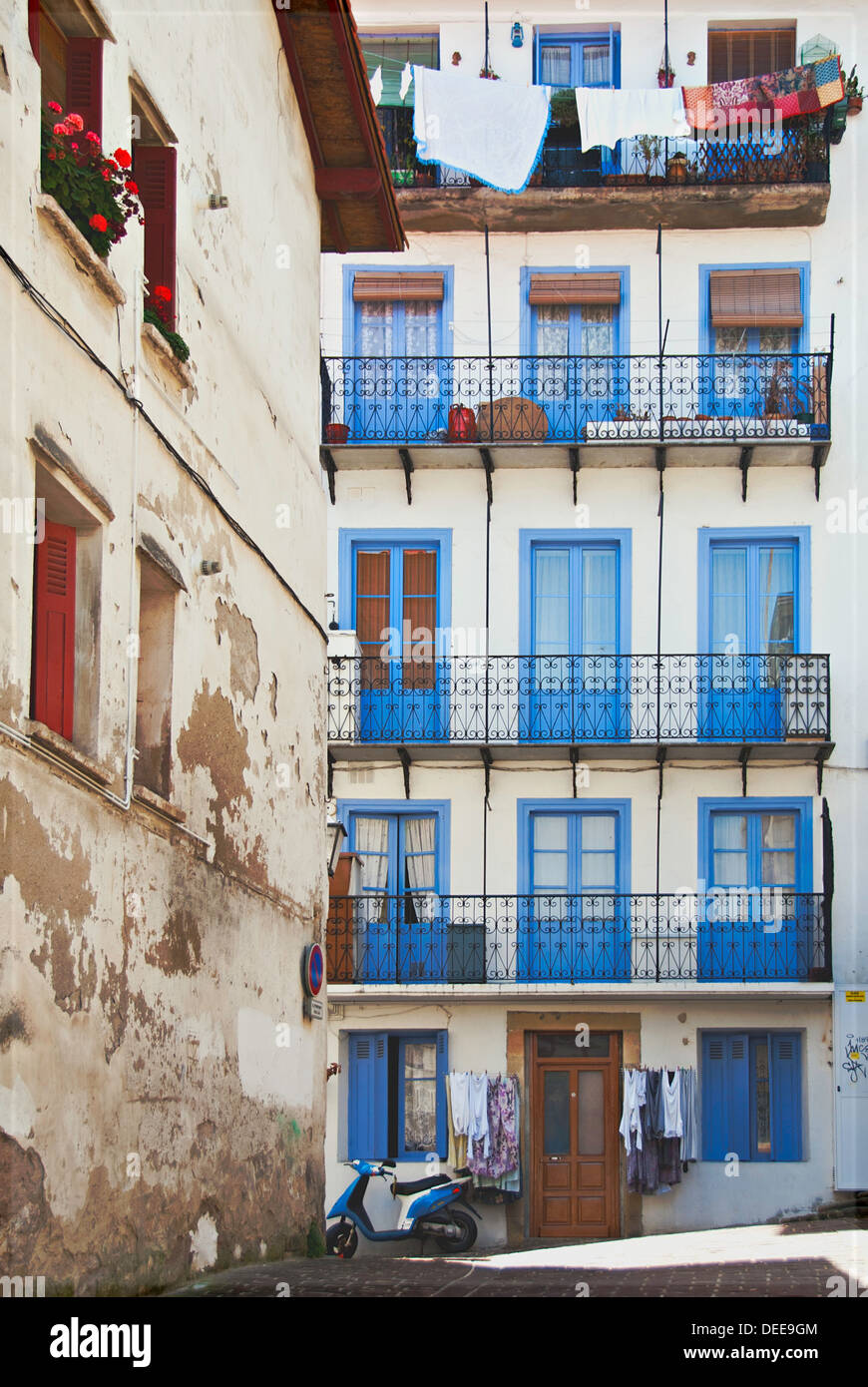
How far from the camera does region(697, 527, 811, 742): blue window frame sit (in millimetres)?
24266

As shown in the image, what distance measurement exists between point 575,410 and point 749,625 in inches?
142

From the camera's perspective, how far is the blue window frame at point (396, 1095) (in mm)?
23656

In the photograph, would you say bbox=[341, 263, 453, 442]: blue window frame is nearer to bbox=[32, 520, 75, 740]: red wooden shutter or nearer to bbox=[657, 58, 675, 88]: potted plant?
bbox=[657, 58, 675, 88]: potted plant

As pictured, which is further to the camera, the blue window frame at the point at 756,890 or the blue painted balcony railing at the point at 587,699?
the blue painted balcony railing at the point at 587,699

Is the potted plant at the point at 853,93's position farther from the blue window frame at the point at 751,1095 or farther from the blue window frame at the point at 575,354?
the blue window frame at the point at 751,1095

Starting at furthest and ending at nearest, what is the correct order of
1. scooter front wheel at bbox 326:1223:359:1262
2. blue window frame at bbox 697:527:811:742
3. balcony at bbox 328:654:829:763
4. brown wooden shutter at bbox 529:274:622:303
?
brown wooden shutter at bbox 529:274:622:303 < blue window frame at bbox 697:527:811:742 < balcony at bbox 328:654:829:763 < scooter front wheel at bbox 326:1223:359:1262

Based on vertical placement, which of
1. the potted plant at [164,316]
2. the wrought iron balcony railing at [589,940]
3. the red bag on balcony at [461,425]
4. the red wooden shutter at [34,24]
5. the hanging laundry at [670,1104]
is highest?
the red bag on balcony at [461,425]

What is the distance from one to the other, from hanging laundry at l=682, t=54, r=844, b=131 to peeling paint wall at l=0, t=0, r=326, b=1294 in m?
10.1

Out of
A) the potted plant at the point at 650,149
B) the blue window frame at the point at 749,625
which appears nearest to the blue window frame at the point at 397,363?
the potted plant at the point at 650,149

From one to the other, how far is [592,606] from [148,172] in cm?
1420

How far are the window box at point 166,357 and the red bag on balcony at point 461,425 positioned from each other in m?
13.4

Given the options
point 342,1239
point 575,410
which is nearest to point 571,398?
point 575,410

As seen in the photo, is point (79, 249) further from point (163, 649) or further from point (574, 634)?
point (574, 634)

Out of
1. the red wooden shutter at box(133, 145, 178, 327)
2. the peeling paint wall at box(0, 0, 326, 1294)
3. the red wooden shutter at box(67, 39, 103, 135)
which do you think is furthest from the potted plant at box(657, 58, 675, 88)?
the red wooden shutter at box(67, 39, 103, 135)
